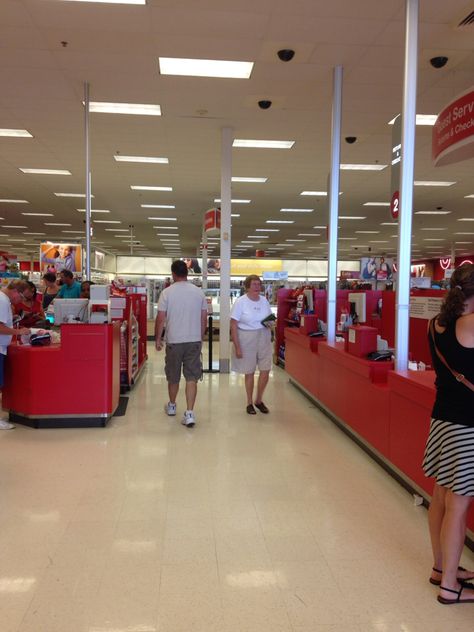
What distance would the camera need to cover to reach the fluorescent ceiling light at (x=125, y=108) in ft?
23.0

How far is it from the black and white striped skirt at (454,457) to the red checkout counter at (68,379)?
10.9 ft

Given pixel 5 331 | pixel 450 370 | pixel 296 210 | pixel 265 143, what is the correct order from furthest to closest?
pixel 296 210 < pixel 265 143 < pixel 5 331 < pixel 450 370

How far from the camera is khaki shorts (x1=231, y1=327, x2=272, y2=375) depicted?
5402 mm

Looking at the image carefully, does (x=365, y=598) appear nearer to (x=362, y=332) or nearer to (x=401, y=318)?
(x=401, y=318)

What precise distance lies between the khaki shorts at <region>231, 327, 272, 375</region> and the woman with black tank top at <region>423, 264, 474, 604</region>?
3230 mm

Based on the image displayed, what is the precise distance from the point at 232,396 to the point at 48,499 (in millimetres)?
3389

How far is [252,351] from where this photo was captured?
213 inches

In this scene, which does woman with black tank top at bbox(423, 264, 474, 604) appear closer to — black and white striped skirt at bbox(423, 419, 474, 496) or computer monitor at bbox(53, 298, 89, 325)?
black and white striped skirt at bbox(423, 419, 474, 496)

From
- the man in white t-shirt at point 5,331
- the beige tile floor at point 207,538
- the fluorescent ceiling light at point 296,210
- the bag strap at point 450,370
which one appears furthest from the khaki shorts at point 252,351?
the fluorescent ceiling light at point 296,210

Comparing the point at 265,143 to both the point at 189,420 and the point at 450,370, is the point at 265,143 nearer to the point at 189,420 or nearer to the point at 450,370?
the point at 189,420

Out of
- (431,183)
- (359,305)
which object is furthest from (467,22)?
(431,183)

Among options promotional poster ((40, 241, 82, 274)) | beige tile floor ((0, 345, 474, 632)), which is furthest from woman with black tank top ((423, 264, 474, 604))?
promotional poster ((40, 241, 82, 274))

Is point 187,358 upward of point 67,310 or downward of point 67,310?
downward

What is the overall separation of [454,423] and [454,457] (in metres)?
0.14
